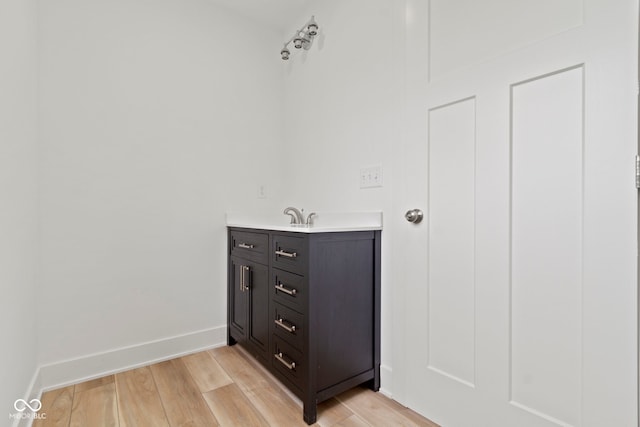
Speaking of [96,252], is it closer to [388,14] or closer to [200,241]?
[200,241]

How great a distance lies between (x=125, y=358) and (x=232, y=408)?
854mm

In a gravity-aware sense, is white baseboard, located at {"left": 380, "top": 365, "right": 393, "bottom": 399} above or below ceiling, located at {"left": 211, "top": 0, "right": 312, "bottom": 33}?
below

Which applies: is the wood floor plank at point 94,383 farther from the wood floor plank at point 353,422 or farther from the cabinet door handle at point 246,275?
the wood floor plank at point 353,422

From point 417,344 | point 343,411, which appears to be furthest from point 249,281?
point 417,344

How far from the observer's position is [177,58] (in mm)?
2109

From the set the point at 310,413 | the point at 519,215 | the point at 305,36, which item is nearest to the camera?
the point at 519,215

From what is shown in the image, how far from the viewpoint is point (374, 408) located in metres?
1.51

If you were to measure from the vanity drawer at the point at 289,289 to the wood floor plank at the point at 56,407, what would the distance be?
1.07 m

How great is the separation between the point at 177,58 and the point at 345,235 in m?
1.68

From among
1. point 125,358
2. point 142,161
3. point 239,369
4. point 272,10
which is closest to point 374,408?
point 239,369

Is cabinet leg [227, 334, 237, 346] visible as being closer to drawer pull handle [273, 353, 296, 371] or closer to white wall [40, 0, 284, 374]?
white wall [40, 0, 284, 374]

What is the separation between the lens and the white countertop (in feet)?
5.05

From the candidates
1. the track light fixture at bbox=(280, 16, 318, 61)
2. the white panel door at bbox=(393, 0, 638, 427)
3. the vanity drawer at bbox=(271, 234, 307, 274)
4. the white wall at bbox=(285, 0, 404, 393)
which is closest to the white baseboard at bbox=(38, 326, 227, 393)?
the vanity drawer at bbox=(271, 234, 307, 274)

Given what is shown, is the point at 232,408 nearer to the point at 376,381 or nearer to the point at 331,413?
the point at 331,413
